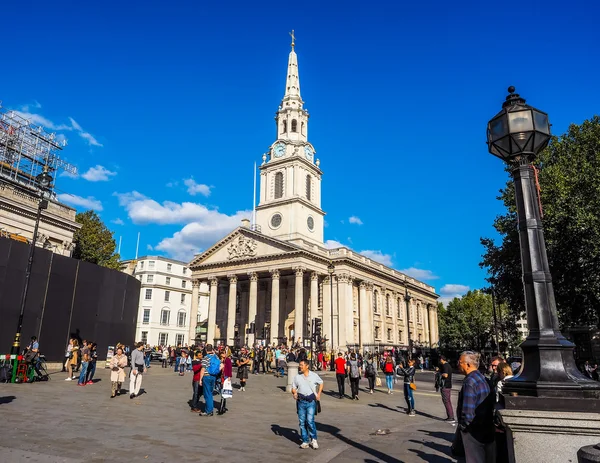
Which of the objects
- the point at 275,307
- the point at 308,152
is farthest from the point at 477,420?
the point at 308,152

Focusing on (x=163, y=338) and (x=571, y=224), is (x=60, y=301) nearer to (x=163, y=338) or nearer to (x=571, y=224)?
(x=571, y=224)

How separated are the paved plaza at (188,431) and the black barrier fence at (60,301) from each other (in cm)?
789

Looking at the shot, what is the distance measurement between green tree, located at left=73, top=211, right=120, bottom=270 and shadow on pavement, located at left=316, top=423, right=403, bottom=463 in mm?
40020

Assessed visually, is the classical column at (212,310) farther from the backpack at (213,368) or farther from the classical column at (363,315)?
the backpack at (213,368)

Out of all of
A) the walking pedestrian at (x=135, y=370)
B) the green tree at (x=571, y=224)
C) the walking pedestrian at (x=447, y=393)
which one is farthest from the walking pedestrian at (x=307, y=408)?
the green tree at (x=571, y=224)

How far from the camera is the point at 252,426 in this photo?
10.1 meters

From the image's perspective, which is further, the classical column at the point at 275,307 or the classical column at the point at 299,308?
the classical column at the point at 275,307

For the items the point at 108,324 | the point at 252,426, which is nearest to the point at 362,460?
the point at 252,426

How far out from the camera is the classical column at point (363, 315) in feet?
170

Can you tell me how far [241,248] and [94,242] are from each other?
16402 millimetres

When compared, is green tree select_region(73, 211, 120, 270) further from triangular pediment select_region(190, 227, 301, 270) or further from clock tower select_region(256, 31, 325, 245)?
clock tower select_region(256, 31, 325, 245)

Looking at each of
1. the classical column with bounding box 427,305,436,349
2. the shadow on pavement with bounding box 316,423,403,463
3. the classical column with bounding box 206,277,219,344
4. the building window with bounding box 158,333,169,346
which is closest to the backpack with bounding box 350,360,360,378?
the shadow on pavement with bounding box 316,423,403,463

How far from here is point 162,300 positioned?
227 ft

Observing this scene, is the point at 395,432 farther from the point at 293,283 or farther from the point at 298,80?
the point at 298,80
